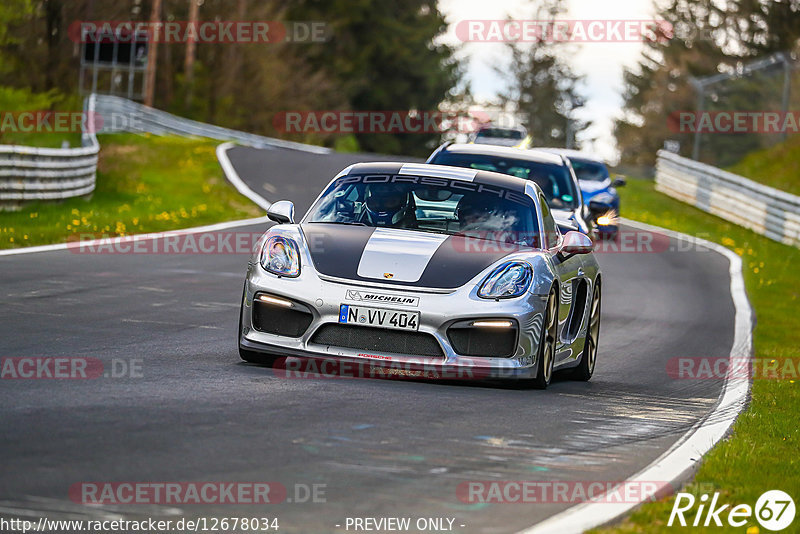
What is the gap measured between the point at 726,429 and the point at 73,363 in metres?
3.98

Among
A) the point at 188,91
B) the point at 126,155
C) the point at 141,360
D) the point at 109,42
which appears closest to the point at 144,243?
the point at 141,360

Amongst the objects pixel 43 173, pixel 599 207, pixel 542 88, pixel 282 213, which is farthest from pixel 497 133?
pixel 542 88

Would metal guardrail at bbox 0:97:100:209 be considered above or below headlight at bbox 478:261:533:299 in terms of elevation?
above

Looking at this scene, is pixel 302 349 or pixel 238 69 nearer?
pixel 302 349

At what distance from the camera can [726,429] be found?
334 inches

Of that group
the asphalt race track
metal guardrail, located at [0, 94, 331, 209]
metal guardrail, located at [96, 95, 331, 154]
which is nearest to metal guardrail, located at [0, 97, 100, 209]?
metal guardrail, located at [0, 94, 331, 209]

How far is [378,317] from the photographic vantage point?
28.5 ft

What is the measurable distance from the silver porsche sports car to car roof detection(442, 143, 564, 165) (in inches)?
195

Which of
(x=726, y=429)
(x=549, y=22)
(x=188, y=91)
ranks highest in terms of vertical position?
(x=549, y=22)

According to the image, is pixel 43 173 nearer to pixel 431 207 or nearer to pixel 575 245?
pixel 431 207

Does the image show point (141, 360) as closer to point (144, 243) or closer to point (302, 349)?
point (302, 349)

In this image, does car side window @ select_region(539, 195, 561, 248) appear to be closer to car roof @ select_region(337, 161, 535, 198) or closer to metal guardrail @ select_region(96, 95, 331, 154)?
car roof @ select_region(337, 161, 535, 198)

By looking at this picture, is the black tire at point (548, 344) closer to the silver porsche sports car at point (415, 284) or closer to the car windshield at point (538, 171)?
the silver porsche sports car at point (415, 284)

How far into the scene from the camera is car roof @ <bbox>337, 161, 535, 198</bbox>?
10336 millimetres
